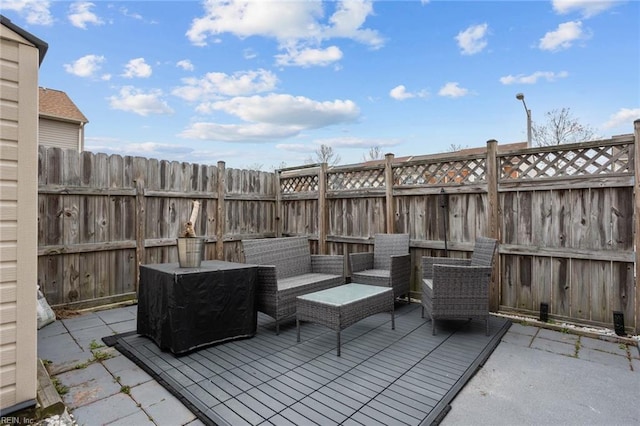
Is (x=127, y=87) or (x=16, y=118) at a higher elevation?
(x=127, y=87)

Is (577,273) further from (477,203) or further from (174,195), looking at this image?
(174,195)

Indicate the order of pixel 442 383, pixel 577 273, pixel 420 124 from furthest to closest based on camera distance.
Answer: pixel 420 124 → pixel 577 273 → pixel 442 383

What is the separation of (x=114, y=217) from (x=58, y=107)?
8768mm

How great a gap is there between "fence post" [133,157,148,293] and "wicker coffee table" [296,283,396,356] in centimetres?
277

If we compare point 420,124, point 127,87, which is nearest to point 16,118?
point 127,87

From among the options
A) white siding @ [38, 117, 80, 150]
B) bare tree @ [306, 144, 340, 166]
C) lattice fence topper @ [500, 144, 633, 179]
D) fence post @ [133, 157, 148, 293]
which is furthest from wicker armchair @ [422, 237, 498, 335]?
bare tree @ [306, 144, 340, 166]

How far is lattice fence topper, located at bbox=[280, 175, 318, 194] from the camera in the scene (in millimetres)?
5980

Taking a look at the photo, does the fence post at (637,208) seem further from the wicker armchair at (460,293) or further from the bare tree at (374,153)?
the bare tree at (374,153)

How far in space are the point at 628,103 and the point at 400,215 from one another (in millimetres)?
6982

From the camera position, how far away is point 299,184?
6168mm

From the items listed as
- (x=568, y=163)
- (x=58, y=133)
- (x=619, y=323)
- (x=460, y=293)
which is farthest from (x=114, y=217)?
(x=58, y=133)

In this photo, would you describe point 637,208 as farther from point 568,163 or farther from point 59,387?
point 59,387

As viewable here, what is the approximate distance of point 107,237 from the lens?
14.3 ft

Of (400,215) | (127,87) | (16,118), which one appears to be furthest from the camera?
(127,87)
